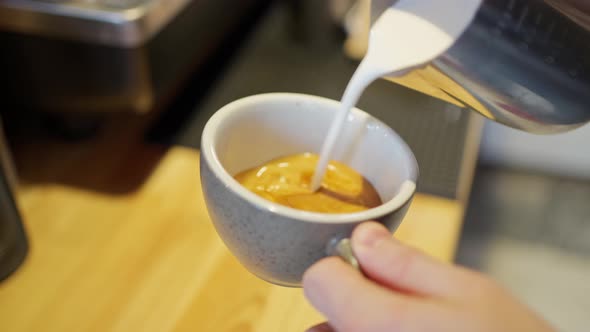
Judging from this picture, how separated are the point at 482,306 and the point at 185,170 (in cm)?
33

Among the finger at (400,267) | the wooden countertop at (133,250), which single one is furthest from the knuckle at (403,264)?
the wooden countertop at (133,250)

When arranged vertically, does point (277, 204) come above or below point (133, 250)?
above

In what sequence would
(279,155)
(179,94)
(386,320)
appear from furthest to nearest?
(179,94), (279,155), (386,320)

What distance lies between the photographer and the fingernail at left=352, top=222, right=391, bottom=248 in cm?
25

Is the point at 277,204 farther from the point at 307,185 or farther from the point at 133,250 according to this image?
the point at 133,250

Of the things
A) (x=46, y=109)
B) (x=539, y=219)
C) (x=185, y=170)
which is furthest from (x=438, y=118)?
(x=539, y=219)

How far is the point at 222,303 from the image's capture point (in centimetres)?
40

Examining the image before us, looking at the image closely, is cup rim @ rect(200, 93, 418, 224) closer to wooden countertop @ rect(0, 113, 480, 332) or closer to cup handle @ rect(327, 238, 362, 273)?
cup handle @ rect(327, 238, 362, 273)

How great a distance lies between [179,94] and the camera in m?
0.62

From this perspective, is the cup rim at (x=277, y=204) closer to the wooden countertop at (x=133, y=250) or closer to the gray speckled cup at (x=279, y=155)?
the gray speckled cup at (x=279, y=155)

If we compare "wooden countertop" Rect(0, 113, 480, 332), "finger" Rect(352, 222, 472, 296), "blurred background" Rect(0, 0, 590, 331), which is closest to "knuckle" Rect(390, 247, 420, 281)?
"finger" Rect(352, 222, 472, 296)

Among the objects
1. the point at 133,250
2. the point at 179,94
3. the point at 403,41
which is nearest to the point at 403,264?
the point at 403,41

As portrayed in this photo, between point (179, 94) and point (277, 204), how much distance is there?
376 mm

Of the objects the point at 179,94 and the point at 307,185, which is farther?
the point at 179,94
